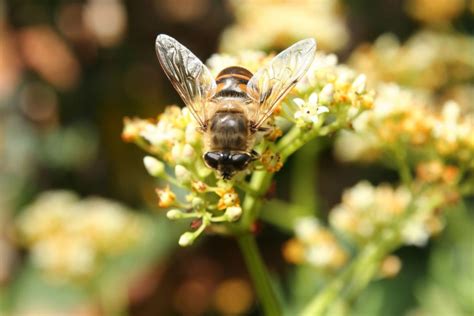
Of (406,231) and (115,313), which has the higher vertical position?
(115,313)

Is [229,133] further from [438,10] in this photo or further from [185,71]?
[438,10]

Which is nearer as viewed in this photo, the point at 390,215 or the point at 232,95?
the point at 232,95

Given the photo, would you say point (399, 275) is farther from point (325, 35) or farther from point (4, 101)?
point (4, 101)

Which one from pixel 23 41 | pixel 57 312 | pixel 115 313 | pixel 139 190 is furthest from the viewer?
pixel 23 41

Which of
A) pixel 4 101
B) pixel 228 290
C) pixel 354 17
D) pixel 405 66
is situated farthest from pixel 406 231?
pixel 4 101

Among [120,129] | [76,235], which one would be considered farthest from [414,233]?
[120,129]

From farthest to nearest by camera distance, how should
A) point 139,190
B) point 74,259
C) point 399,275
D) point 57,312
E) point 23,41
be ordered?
1. point 23,41
2. point 139,190
3. point 57,312
4. point 399,275
5. point 74,259

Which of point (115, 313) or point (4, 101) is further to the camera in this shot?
point (4, 101)

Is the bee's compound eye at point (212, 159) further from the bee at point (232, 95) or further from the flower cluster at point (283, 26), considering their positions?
the flower cluster at point (283, 26)
